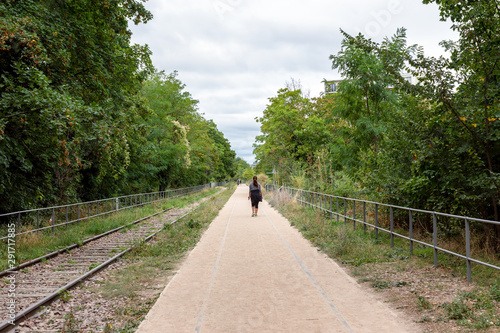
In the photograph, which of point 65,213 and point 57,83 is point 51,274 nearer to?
point 65,213

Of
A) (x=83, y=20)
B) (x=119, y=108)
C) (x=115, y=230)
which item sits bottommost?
(x=115, y=230)

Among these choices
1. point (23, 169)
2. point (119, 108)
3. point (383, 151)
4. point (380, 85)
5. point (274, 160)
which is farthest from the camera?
point (274, 160)

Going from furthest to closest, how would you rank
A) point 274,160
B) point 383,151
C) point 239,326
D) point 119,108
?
point 274,160, point 119,108, point 383,151, point 239,326

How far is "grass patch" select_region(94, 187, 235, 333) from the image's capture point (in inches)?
226

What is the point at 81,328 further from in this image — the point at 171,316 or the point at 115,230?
the point at 115,230

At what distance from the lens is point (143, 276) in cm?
821

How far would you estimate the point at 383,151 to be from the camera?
12445mm

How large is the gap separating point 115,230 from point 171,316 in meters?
11.2

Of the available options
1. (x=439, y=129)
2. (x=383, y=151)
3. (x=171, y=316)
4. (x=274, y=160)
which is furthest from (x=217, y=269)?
(x=274, y=160)

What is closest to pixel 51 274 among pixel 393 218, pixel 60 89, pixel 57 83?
pixel 60 89

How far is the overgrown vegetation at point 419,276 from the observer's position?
5.20 metres

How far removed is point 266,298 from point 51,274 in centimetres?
526

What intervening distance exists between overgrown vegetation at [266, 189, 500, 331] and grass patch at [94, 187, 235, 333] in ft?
13.1

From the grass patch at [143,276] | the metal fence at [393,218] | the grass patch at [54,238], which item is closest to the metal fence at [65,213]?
the grass patch at [54,238]
